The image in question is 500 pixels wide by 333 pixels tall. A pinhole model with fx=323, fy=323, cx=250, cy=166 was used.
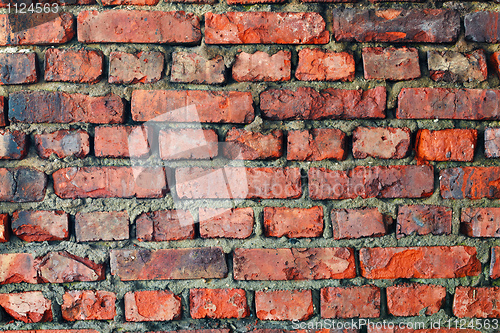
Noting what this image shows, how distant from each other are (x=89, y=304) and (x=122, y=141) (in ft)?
1.49

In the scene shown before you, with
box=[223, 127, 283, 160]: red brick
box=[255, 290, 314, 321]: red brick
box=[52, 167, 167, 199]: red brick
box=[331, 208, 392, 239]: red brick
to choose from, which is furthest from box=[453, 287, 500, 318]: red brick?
box=[52, 167, 167, 199]: red brick

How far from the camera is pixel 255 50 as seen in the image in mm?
868

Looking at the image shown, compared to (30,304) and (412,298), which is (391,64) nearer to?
(412,298)

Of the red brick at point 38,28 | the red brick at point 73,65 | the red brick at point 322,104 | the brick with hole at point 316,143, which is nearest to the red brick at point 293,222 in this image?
the brick with hole at point 316,143

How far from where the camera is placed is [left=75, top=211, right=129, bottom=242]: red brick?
0.87 m

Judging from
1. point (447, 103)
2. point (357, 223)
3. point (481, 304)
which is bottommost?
point (481, 304)

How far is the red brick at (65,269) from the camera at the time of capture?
873 mm

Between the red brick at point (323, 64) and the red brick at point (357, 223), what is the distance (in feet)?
1.22

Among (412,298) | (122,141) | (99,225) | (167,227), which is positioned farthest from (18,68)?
(412,298)

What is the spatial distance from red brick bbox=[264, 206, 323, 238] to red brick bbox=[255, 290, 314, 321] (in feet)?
0.52

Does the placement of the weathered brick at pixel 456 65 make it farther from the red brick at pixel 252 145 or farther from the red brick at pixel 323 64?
the red brick at pixel 252 145

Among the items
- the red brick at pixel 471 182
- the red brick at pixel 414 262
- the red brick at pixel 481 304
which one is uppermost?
the red brick at pixel 471 182

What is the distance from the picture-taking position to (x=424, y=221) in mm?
879

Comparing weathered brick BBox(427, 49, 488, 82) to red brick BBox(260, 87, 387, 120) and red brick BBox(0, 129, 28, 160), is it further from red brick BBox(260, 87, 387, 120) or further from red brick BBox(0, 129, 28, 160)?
red brick BBox(0, 129, 28, 160)
